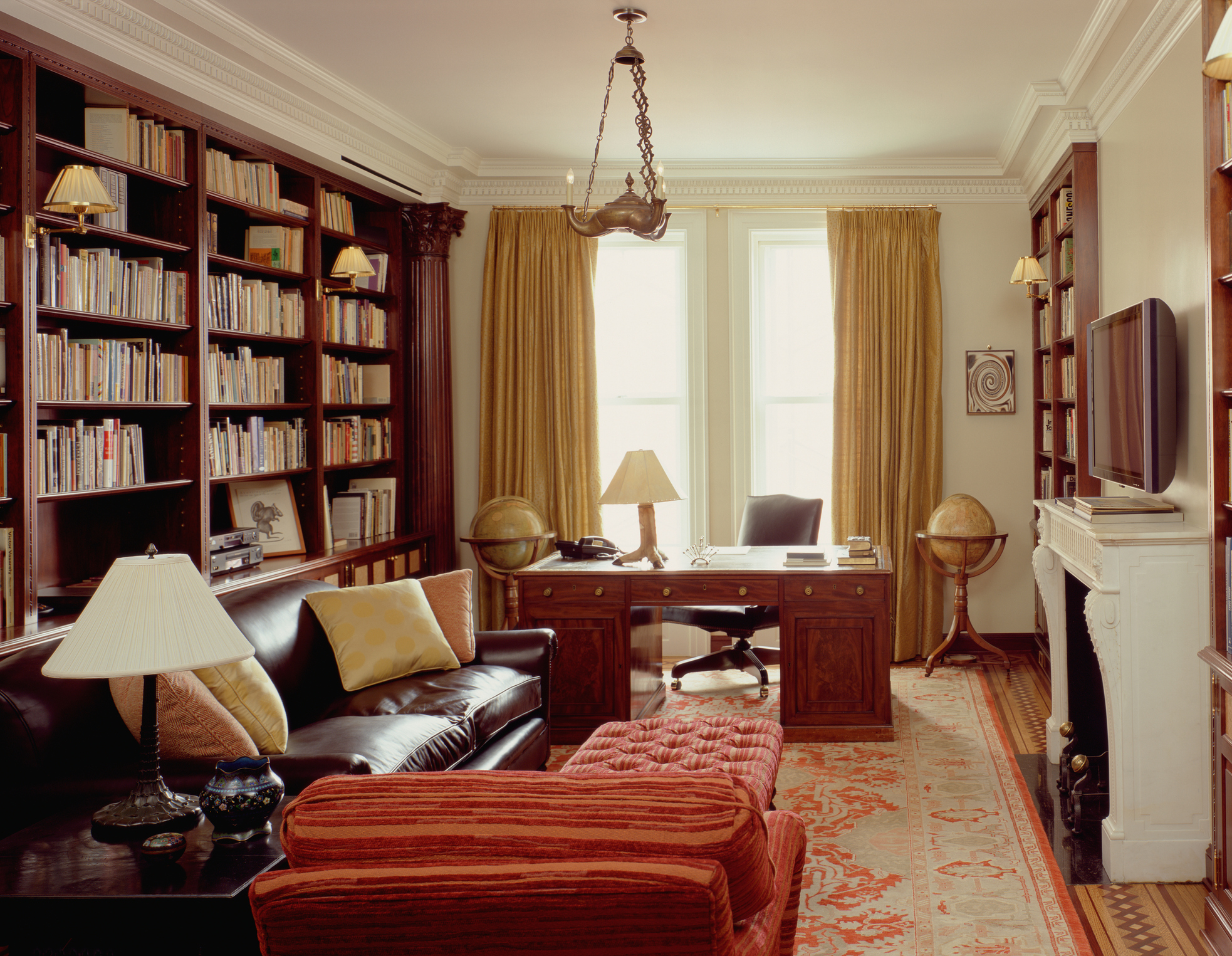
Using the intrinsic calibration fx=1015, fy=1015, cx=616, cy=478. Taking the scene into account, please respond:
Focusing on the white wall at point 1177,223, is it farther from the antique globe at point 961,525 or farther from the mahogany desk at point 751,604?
the antique globe at point 961,525

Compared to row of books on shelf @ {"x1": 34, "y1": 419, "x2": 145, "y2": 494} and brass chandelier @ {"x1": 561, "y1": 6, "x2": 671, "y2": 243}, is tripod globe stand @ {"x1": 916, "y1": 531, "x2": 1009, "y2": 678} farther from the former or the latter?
row of books on shelf @ {"x1": 34, "y1": 419, "x2": 145, "y2": 494}

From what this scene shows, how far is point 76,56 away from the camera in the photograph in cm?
340

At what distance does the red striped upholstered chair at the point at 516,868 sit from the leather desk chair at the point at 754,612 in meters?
3.70

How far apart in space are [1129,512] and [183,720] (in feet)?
9.33

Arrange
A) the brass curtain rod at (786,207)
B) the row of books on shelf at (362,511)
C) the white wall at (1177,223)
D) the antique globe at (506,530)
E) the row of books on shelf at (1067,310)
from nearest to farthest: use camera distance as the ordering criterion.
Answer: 1. the white wall at (1177,223)
2. the row of books on shelf at (1067,310)
3. the row of books on shelf at (362,511)
4. the antique globe at (506,530)
5. the brass curtain rod at (786,207)

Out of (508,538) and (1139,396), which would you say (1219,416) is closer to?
(1139,396)

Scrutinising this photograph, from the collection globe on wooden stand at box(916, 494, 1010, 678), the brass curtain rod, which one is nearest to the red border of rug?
globe on wooden stand at box(916, 494, 1010, 678)

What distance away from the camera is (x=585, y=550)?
187 inches

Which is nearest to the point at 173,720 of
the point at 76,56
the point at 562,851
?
the point at 562,851

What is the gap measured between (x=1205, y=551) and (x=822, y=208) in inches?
144

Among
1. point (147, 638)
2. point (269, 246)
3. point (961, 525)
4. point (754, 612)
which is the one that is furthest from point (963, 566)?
point (147, 638)

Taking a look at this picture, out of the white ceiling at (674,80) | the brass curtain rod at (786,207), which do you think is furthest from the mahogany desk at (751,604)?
the brass curtain rod at (786,207)

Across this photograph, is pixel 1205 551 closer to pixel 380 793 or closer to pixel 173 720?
pixel 380 793

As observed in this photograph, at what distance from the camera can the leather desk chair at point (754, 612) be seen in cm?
512
